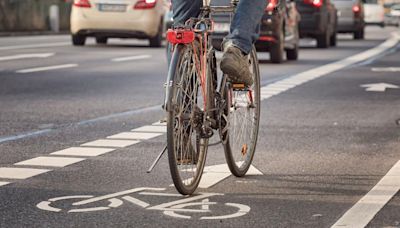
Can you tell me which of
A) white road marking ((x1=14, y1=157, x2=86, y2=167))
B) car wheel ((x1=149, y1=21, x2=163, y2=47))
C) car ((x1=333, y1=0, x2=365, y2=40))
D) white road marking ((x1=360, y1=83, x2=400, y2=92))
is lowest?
car ((x1=333, y1=0, x2=365, y2=40))

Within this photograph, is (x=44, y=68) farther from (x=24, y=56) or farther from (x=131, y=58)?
(x=131, y=58)

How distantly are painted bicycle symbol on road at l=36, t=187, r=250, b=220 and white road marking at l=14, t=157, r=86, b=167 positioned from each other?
1.30 metres

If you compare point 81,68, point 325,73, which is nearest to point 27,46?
point 81,68

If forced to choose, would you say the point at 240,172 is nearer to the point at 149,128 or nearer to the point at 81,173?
the point at 81,173

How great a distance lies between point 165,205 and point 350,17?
3250cm

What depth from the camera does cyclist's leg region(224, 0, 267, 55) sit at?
281 inches

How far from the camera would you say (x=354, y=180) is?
24.9 feet

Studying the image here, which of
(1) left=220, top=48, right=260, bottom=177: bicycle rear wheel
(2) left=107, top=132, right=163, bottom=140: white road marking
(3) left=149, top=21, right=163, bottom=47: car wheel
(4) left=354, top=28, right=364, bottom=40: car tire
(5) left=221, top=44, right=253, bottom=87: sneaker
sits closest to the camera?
(5) left=221, top=44, right=253, bottom=87: sneaker

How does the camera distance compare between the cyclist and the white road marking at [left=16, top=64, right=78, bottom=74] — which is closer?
the cyclist

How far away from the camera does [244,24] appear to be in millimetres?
7133

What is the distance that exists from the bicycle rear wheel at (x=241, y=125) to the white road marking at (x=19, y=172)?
1.14m

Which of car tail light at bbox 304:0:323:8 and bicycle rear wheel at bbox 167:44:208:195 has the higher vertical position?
bicycle rear wheel at bbox 167:44:208:195

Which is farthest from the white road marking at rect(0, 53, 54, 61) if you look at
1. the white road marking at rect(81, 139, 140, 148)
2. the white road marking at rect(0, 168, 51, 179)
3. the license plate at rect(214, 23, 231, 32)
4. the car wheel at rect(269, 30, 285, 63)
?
the white road marking at rect(0, 168, 51, 179)

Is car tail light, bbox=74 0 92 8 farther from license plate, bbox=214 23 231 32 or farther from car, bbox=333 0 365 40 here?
car, bbox=333 0 365 40
